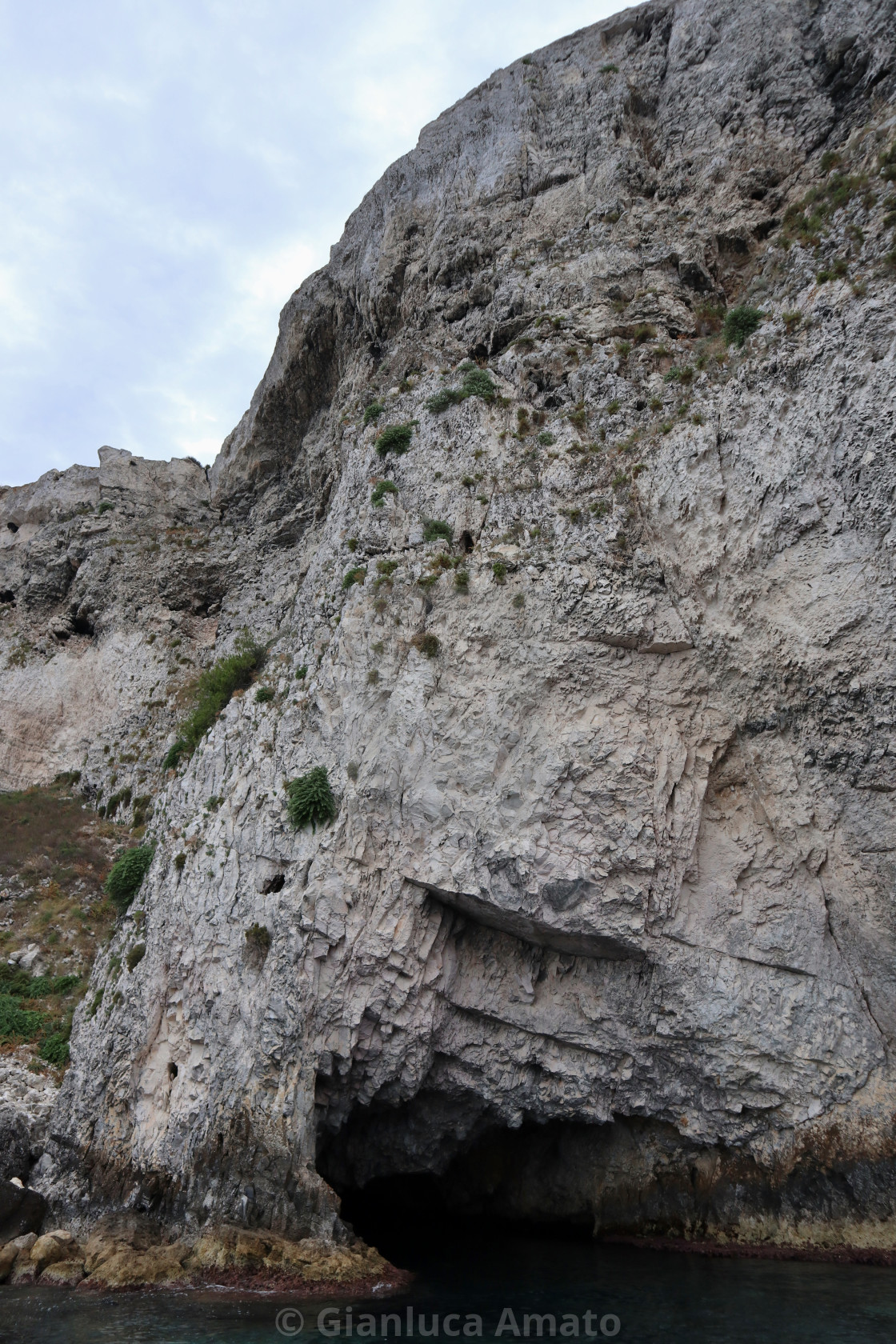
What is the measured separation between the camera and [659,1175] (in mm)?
17000

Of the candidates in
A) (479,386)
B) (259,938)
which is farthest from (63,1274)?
(479,386)

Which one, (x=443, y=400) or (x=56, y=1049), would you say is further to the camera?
(x=443, y=400)

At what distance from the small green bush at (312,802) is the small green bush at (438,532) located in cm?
677

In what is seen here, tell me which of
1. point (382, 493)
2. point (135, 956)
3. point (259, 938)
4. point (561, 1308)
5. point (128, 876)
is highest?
point (382, 493)

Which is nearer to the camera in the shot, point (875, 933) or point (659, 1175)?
point (875, 933)

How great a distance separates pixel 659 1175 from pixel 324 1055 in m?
8.10

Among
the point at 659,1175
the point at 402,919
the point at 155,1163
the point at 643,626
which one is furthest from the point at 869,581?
the point at 155,1163

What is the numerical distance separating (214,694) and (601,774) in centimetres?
1596

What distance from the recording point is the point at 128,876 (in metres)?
22.7

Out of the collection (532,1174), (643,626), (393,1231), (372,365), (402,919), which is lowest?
(393,1231)

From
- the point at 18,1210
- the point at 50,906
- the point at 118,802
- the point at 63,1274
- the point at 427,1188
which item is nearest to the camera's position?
the point at 63,1274

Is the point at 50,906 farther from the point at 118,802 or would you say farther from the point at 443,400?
the point at 443,400

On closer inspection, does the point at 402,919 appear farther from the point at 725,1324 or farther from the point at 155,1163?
the point at 725,1324

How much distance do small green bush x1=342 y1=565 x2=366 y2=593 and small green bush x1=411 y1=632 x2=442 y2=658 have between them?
2.87 m
